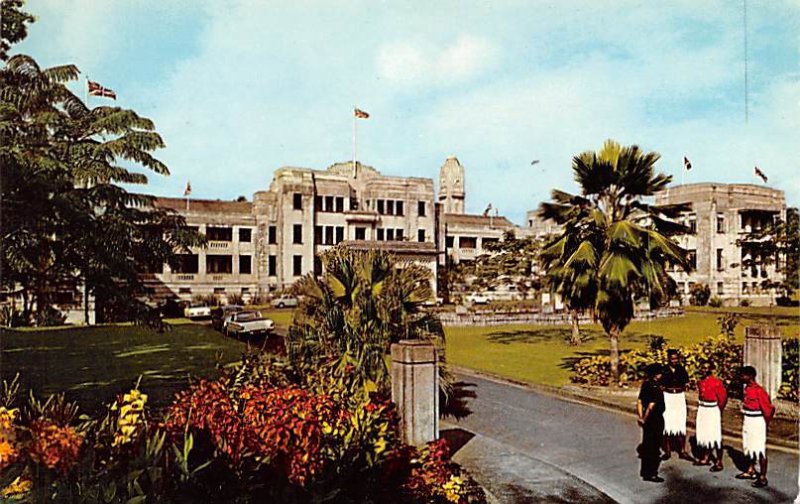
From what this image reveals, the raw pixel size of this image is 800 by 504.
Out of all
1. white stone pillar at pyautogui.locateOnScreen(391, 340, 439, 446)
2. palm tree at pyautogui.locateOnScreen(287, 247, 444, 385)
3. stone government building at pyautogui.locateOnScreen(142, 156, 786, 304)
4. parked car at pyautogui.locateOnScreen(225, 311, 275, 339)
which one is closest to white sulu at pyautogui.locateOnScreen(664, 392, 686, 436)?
palm tree at pyautogui.locateOnScreen(287, 247, 444, 385)

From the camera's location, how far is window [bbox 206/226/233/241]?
54406 mm

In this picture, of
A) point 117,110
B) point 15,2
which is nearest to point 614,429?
point 117,110

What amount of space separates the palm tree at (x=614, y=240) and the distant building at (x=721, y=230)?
1767 inches

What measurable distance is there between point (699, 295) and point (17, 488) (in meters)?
56.9

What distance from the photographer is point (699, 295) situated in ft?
179

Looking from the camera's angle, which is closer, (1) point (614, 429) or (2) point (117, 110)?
(2) point (117, 110)

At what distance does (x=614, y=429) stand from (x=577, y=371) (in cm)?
560

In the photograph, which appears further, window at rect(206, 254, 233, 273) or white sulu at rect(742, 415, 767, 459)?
window at rect(206, 254, 233, 273)

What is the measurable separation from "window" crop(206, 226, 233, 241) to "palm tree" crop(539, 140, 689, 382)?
4246 cm

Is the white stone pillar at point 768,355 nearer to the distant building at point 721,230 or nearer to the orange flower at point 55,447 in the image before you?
the orange flower at point 55,447

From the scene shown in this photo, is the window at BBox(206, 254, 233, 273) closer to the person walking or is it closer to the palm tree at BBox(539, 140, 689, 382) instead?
the palm tree at BBox(539, 140, 689, 382)

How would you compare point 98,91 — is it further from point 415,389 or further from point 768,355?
point 768,355

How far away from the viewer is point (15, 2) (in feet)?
31.5

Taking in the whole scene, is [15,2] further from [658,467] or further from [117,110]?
[658,467]
